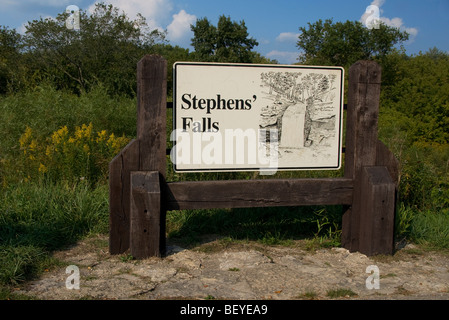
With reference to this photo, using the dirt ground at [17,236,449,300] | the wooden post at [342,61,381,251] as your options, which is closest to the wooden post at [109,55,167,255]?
the dirt ground at [17,236,449,300]

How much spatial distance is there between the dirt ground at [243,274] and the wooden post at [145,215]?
0.38 feet

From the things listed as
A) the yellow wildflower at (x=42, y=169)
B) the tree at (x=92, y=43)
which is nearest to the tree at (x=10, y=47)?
the tree at (x=92, y=43)

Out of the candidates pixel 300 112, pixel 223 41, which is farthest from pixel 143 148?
pixel 223 41

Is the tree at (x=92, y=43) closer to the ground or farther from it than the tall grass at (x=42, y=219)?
farther from it

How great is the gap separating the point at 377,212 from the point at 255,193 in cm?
121

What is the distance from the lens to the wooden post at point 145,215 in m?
3.95

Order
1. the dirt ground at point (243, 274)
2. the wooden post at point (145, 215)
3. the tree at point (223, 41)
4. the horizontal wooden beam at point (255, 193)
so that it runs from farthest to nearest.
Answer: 1. the tree at point (223, 41)
2. the horizontal wooden beam at point (255, 193)
3. the wooden post at point (145, 215)
4. the dirt ground at point (243, 274)

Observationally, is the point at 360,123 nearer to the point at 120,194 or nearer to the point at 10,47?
the point at 120,194

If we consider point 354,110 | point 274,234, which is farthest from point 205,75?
point 274,234

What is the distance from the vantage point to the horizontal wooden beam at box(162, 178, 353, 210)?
13.7ft

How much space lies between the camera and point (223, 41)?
133 feet

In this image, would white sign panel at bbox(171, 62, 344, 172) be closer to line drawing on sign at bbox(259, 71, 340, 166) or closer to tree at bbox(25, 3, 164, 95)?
line drawing on sign at bbox(259, 71, 340, 166)

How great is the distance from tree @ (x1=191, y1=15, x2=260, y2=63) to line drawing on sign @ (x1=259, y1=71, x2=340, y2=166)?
35.0 m

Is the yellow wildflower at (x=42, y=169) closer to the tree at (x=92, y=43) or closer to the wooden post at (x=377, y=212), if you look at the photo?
the wooden post at (x=377, y=212)
